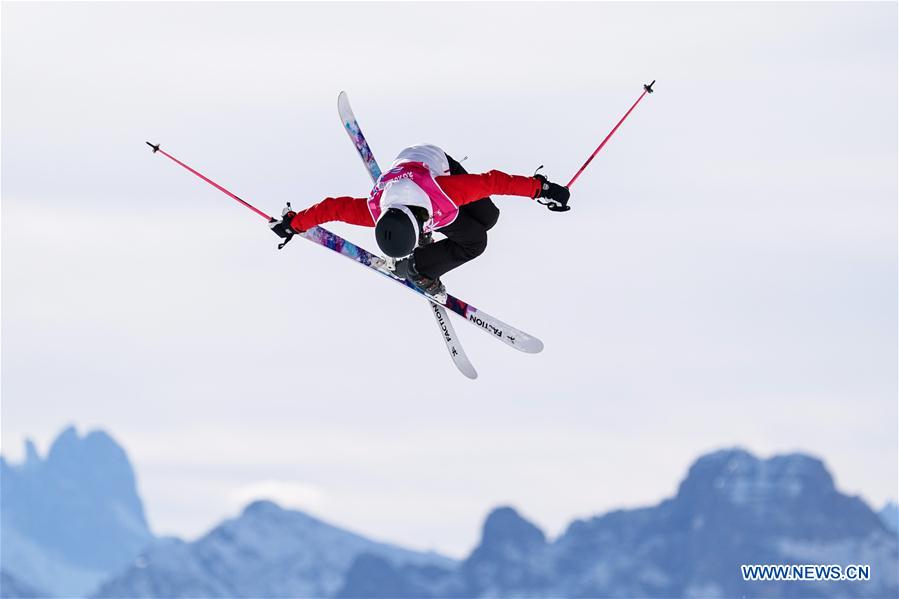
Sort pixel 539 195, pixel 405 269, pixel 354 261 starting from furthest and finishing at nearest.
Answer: pixel 354 261, pixel 405 269, pixel 539 195

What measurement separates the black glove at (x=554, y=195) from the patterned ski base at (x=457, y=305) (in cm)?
345

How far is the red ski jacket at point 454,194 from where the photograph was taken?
18922 mm

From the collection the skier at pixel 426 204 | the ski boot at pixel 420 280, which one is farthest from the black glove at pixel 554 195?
the ski boot at pixel 420 280

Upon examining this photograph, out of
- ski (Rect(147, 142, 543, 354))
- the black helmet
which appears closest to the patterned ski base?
ski (Rect(147, 142, 543, 354))

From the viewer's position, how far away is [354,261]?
22.0m

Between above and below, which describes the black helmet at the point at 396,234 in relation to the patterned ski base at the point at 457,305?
below

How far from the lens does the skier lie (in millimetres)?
18469

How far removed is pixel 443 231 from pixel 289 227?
1.93m

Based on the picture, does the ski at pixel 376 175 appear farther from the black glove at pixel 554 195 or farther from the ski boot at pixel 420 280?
the black glove at pixel 554 195

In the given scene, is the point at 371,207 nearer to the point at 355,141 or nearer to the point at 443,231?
the point at 443,231

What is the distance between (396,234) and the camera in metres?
18.3

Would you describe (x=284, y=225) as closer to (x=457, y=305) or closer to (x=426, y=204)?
(x=426, y=204)

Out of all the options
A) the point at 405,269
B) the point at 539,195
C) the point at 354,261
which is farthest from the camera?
the point at 354,261

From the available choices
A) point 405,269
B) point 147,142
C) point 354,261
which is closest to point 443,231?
point 405,269
